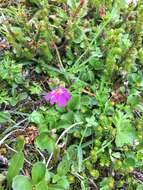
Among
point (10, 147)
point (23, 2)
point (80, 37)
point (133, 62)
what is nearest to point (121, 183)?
point (10, 147)

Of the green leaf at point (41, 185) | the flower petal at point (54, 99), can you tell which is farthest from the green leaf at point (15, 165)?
the flower petal at point (54, 99)

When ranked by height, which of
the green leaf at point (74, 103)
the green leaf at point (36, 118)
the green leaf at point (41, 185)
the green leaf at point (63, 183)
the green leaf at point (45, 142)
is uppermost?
the green leaf at point (74, 103)

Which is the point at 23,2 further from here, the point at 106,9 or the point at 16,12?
the point at 106,9

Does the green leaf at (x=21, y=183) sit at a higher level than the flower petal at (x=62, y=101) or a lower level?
lower

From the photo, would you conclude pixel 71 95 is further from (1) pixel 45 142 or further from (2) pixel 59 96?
(1) pixel 45 142

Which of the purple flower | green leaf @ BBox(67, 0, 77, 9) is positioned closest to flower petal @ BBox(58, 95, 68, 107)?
the purple flower

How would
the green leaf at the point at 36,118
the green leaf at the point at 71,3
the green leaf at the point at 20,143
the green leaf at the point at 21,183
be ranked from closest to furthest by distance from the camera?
the green leaf at the point at 21,183 → the green leaf at the point at 20,143 → the green leaf at the point at 36,118 → the green leaf at the point at 71,3

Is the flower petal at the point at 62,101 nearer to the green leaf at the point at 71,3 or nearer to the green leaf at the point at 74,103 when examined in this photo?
the green leaf at the point at 74,103

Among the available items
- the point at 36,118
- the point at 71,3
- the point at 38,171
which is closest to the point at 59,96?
the point at 36,118

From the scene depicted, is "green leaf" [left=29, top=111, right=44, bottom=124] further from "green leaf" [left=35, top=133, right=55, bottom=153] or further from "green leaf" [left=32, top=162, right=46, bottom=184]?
"green leaf" [left=32, top=162, right=46, bottom=184]
